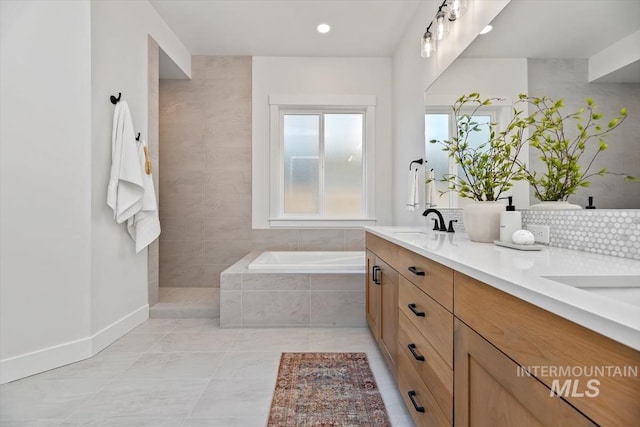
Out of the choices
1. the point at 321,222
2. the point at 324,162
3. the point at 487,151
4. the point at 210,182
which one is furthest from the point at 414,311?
the point at 210,182

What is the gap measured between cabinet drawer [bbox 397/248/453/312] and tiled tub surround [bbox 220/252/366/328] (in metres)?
1.21

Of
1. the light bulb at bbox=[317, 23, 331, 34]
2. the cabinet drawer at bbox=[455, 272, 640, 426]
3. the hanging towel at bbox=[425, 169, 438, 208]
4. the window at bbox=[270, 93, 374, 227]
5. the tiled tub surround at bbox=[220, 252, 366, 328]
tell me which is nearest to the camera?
the cabinet drawer at bbox=[455, 272, 640, 426]

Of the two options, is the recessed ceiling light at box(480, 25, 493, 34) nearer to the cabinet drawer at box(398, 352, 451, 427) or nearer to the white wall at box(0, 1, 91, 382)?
the cabinet drawer at box(398, 352, 451, 427)

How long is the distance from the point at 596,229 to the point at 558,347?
0.78 m

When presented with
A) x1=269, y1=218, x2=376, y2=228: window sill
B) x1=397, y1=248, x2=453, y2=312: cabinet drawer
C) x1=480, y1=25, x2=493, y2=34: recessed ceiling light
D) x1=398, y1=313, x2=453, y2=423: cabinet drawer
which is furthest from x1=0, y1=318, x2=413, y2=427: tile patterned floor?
x1=480, y1=25, x2=493, y2=34: recessed ceiling light

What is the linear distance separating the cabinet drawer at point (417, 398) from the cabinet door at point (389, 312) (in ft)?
0.49

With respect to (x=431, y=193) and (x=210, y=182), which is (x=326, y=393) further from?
(x=210, y=182)

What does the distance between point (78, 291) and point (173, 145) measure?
2103 mm

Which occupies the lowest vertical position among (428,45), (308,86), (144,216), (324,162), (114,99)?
(144,216)

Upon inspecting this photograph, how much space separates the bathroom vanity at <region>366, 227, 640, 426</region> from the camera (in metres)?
0.44

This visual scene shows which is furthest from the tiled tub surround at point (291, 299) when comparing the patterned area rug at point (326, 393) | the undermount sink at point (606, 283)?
the undermount sink at point (606, 283)

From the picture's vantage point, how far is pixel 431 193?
8.23 feet

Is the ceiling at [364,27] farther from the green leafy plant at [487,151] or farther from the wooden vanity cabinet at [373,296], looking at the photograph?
the wooden vanity cabinet at [373,296]

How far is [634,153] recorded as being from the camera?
97 centimetres
